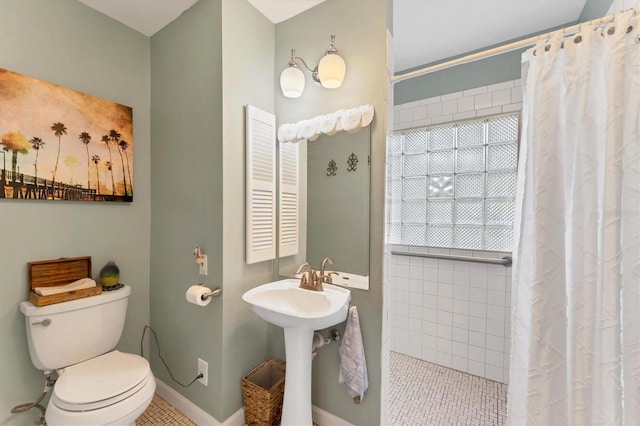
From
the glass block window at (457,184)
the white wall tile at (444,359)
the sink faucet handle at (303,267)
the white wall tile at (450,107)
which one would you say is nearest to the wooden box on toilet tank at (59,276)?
the sink faucet handle at (303,267)

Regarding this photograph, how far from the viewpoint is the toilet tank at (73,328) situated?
1373 mm

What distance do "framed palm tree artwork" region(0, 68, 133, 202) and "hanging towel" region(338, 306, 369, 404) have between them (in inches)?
66.2

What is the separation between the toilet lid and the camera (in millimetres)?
1229

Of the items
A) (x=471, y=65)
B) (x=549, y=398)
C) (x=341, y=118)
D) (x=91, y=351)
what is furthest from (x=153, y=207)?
(x=471, y=65)

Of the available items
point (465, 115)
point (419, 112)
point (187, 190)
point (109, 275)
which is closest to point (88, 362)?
point (109, 275)

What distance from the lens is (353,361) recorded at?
148 centimetres

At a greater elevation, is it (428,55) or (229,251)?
(428,55)

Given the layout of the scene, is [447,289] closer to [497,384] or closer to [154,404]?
[497,384]

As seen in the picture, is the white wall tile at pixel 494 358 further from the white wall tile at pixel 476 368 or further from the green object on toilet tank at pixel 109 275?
the green object on toilet tank at pixel 109 275

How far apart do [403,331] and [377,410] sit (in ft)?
3.67

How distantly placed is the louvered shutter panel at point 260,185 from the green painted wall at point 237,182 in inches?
1.7

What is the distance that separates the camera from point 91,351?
153 cm

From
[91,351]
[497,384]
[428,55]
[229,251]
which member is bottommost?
[497,384]

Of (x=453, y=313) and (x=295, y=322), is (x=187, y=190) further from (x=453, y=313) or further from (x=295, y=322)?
(x=453, y=313)
